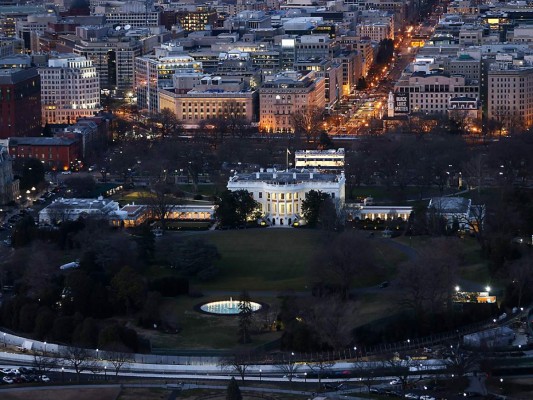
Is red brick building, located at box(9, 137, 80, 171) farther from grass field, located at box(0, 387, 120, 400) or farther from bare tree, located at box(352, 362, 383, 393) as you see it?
bare tree, located at box(352, 362, 383, 393)

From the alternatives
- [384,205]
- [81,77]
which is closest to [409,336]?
[384,205]

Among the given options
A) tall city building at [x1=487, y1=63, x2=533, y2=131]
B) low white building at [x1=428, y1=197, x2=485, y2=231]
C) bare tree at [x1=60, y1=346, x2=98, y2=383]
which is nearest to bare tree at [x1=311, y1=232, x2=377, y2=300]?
low white building at [x1=428, y1=197, x2=485, y2=231]

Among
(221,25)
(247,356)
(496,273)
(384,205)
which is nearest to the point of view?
(247,356)

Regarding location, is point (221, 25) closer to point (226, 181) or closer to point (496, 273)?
point (226, 181)

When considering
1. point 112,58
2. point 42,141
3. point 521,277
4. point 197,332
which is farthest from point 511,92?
point 197,332

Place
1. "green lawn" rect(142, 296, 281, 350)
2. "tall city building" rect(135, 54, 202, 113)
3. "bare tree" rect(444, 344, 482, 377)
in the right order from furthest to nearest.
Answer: "tall city building" rect(135, 54, 202, 113)
"green lawn" rect(142, 296, 281, 350)
"bare tree" rect(444, 344, 482, 377)

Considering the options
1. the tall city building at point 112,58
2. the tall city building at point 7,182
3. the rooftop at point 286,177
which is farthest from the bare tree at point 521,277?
the tall city building at point 112,58
